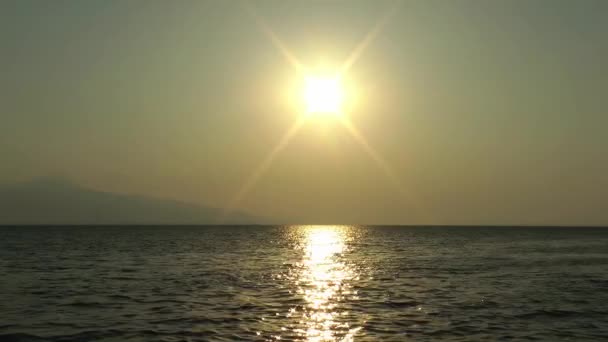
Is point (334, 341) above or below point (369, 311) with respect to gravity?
below

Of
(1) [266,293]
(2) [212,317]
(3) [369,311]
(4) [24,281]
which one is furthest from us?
(4) [24,281]

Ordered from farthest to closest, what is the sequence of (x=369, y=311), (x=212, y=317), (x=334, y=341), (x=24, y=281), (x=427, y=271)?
(x=427, y=271) → (x=24, y=281) → (x=369, y=311) → (x=212, y=317) → (x=334, y=341)

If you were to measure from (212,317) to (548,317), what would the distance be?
1692 cm

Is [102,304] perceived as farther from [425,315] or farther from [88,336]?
[425,315]

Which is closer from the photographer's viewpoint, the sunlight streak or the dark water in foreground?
the sunlight streak

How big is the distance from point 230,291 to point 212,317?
9.28 metres

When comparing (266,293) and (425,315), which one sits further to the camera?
(266,293)

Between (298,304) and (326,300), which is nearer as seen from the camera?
(298,304)

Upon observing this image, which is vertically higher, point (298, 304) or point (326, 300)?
point (326, 300)

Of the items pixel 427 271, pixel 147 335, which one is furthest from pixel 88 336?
pixel 427 271

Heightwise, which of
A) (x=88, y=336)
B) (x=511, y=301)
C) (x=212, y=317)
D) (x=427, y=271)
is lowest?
(x=88, y=336)

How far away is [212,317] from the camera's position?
2614 cm

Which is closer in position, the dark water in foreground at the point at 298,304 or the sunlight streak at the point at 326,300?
the sunlight streak at the point at 326,300

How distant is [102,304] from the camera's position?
29.7m
